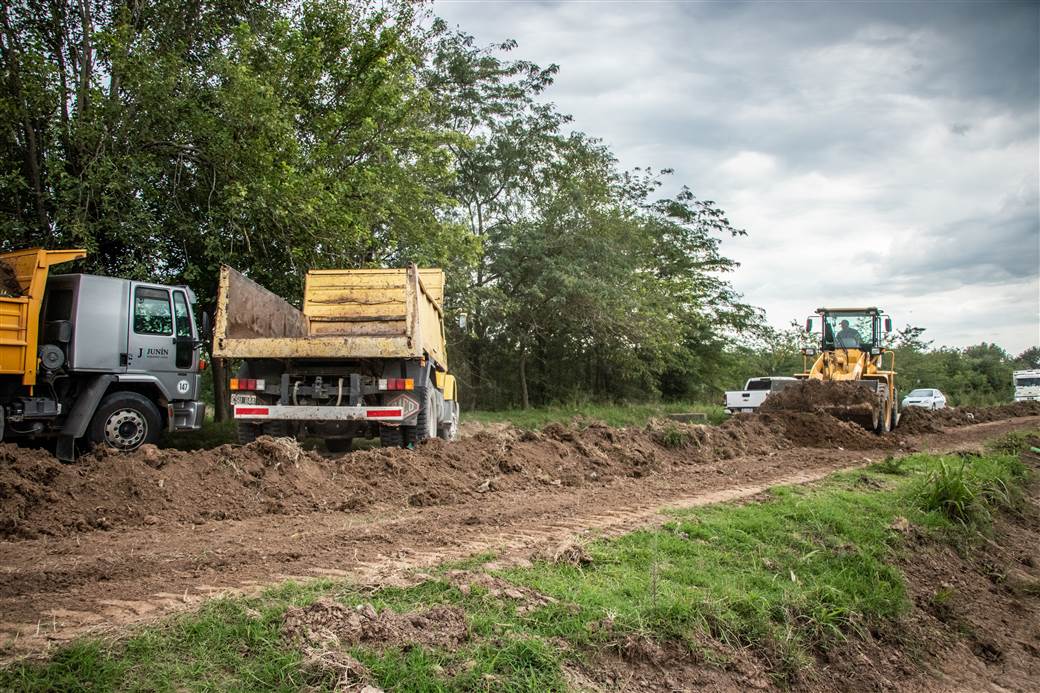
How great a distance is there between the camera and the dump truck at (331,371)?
10062 mm

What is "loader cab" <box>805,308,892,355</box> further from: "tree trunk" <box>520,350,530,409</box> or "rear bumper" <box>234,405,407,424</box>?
"rear bumper" <box>234,405,407,424</box>

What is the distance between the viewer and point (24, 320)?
31.0ft

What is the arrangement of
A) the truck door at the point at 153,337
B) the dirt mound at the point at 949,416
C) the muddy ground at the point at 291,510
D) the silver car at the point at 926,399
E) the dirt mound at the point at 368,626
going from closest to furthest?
the dirt mound at the point at 368,626, the muddy ground at the point at 291,510, the truck door at the point at 153,337, the dirt mound at the point at 949,416, the silver car at the point at 926,399

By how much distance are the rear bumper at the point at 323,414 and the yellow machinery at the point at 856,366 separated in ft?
32.5

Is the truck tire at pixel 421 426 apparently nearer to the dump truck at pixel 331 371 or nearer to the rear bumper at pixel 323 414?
the dump truck at pixel 331 371

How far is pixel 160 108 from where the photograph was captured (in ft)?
42.6

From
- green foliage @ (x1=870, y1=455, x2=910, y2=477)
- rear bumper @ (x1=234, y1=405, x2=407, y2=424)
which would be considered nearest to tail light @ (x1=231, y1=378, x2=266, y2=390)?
rear bumper @ (x1=234, y1=405, x2=407, y2=424)

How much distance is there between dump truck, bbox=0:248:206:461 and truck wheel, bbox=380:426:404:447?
2978 millimetres

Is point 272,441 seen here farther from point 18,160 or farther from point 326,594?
point 18,160

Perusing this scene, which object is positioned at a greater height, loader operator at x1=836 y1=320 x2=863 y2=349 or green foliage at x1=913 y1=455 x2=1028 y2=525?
loader operator at x1=836 y1=320 x2=863 y2=349

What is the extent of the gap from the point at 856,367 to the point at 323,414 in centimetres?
1346

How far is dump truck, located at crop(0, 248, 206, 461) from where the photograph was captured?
955 cm

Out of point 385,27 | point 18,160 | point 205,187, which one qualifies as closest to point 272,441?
point 205,187

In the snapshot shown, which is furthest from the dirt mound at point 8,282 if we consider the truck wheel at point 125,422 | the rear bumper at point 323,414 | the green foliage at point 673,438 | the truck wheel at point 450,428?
the green foliage at point 673,438
